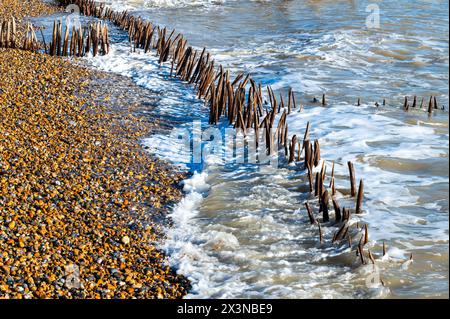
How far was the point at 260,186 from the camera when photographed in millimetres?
5613

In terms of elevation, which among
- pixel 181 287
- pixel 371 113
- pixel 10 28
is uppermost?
pixel 10 28

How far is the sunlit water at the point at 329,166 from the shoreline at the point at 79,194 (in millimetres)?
293

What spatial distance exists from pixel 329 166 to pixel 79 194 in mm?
2794

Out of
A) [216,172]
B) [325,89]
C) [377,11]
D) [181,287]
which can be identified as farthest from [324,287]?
[377,11]

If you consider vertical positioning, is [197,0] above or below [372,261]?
above

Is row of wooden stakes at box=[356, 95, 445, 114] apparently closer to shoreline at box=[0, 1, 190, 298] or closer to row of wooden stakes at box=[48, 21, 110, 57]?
shoreline at box=[0, 1, 190, 298]

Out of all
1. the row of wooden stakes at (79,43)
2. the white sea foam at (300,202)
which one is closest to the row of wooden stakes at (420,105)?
the white sea foam at (300,202)

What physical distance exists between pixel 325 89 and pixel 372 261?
5.09 metres

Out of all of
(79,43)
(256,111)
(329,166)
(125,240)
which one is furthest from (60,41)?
(125,240)

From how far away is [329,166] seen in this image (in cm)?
610

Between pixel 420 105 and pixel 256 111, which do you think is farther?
pixel 420 105

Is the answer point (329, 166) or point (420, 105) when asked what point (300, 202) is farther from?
point (420, 105)

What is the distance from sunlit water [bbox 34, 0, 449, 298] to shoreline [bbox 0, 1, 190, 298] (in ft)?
0.96
